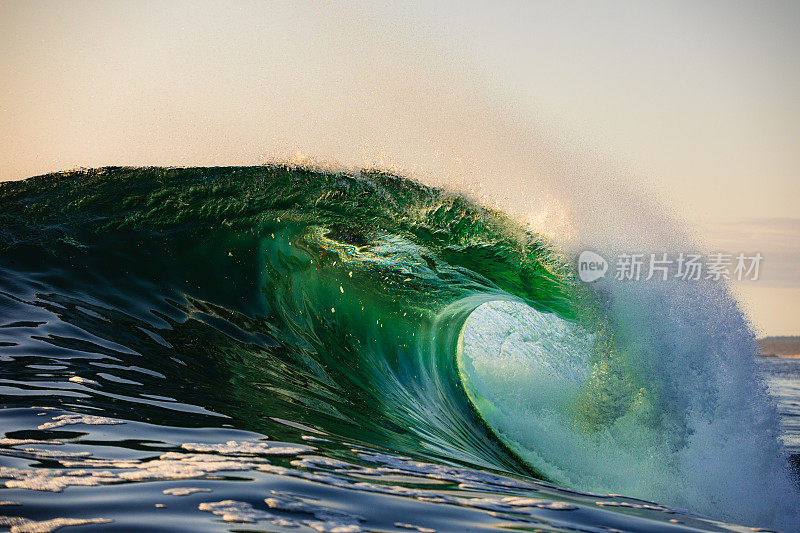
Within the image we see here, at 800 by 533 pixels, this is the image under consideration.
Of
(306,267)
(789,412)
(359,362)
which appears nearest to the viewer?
(359,362)

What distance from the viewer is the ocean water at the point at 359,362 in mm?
2660

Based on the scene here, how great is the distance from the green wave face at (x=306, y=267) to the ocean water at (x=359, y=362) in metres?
0.02

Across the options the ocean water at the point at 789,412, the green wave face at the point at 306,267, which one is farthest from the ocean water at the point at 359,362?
the ocean water at the point at 789,412

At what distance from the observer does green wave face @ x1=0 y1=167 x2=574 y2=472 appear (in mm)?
5668

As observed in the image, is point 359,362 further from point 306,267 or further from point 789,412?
point 789,412

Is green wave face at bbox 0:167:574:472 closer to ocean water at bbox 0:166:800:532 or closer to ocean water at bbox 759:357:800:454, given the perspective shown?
ocean water at bbox 0:166:800:532

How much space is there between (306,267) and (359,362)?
4.18 feet

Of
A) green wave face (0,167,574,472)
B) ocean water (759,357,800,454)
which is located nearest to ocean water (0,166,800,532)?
green wave face (0,167,574,472)

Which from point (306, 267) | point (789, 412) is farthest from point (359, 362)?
point (789, 412)

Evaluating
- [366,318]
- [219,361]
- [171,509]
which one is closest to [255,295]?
[366,318]

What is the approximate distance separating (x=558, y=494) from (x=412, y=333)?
422 centimetres

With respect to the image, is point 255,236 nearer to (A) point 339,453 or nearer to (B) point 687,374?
(A) point 339,453

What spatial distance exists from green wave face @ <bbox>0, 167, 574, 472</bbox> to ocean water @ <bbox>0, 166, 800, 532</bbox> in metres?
0.02

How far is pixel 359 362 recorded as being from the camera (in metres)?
5.99
